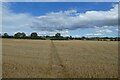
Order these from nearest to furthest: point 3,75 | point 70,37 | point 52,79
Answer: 1. point 52,79
2. point 3,75
3. point 70,37

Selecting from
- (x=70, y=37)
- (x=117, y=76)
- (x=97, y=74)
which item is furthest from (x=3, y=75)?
(x=70, y=37)

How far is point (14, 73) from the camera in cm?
1270

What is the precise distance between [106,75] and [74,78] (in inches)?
82.3

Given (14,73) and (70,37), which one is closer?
(14,73)

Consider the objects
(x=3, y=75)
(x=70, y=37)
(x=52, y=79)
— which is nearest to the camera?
(x=52, y=79)

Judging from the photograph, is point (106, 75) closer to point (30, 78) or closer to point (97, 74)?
point (97, 74)

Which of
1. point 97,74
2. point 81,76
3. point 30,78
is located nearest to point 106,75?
point 97,74

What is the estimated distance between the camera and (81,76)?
1210cm

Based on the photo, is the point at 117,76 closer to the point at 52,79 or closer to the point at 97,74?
the point at 97,74

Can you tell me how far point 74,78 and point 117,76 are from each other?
2347 mm

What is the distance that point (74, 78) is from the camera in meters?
11.5

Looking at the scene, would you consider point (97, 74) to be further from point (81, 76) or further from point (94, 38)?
point (94, 38)

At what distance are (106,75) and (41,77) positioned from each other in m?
3.34

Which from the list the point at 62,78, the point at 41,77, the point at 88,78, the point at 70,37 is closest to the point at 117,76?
the point at 88,78
